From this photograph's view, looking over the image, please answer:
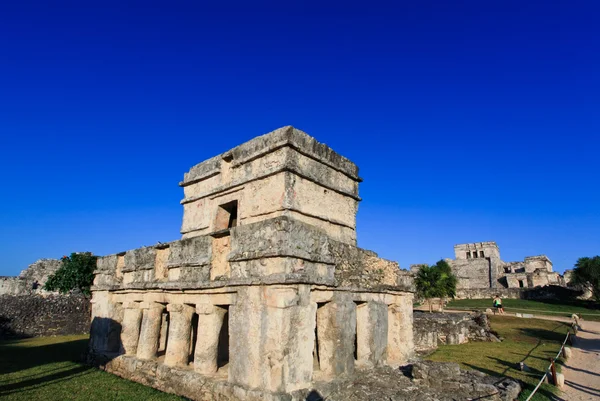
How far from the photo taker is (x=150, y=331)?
23.3 feet

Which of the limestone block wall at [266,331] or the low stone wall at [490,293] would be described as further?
the low stone wall at [490,293]

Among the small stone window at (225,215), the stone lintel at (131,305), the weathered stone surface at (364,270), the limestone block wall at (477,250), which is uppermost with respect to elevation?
the limestone block wall at (477,250)

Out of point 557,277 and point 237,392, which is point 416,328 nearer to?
point 237,392

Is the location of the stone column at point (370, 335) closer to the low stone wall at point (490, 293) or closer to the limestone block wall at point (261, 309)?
the limestone block wall at point (261, 309)

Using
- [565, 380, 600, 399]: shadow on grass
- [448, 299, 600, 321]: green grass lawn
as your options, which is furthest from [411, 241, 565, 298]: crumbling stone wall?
[565, 380, 600, 399]: shadow on grass

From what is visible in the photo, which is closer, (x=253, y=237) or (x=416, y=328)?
(x=253, y=237)

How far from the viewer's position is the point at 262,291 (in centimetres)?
474

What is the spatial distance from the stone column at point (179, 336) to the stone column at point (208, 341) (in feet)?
2.36

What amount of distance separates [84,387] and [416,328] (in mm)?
10214

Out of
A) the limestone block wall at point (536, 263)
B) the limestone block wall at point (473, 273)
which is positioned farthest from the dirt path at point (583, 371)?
the limestone block wall at point (536, 263)

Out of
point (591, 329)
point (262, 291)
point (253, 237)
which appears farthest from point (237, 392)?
point (591, 329)

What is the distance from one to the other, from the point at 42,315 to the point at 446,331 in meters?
17.6

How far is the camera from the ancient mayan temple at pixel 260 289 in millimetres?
4668

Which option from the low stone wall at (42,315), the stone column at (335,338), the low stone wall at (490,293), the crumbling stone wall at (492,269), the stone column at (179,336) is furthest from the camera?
the crumbling stone wall at (492,269)
